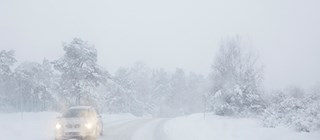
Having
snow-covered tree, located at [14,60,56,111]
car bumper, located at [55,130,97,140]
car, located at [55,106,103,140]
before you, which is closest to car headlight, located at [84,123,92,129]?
car, located at [55,106,103,140]

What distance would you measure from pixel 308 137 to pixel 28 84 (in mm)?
62959

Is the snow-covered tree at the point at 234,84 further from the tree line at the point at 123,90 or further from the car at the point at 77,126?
the car at the point at 77,126

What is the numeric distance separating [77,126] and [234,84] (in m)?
27.5

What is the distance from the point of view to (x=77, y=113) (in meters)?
24.9

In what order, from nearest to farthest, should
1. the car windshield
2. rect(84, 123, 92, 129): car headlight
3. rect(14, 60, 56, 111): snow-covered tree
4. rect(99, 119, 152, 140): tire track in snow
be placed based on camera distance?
rect(84, 123, 92, 129): car headlight → the car windshield → rect(99, 119, 152, 140): tire track in snow → rect(14, 60, 56, 111): snow-covered tree

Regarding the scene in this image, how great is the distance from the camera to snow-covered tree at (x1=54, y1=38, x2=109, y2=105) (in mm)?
55219

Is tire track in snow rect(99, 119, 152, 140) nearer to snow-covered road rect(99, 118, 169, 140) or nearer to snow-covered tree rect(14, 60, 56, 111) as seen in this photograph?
snow-covered road rect(99, 118, 169, 140)

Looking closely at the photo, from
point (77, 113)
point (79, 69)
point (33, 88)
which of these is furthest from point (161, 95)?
point (77, 113)

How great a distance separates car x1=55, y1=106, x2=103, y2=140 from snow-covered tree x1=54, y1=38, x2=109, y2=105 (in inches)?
1197

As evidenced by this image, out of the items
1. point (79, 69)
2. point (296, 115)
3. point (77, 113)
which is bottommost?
point (77, 113)

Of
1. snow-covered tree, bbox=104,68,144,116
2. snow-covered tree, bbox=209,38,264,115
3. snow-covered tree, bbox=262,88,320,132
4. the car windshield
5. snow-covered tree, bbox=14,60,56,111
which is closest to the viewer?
snow-covered tree, bbox=262,88,320,132

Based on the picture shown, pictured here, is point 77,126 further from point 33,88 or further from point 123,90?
point 123,90

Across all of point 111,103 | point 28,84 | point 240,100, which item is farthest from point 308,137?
point 111,103

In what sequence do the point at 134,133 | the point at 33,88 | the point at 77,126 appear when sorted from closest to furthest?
the point at 77,126
the point at 134,133
the point at 33,88
